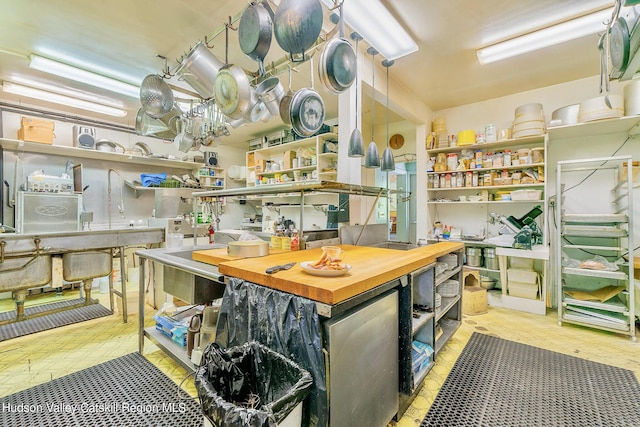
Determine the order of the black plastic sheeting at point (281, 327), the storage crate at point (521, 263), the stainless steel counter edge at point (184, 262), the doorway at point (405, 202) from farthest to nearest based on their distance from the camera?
the doorway at point (405, 202) → the storage crate at point (521, 263) → the stainless steel counter edge at point (184, 262) → the black plastic sheeting at point (281, 327)

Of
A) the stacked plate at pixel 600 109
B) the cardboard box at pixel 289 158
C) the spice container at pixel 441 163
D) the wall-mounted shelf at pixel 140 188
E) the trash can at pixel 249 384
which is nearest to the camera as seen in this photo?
the trash can at pixel 249 384

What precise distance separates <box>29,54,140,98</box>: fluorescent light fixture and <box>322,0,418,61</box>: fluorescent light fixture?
10.3 feet

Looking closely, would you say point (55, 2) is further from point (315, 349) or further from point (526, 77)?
point (526, 77)

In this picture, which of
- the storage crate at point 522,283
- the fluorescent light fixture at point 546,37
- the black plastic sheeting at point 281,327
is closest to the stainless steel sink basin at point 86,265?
the black plastic sheeting at point 281,327

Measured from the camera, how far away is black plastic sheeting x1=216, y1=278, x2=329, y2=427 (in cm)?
106

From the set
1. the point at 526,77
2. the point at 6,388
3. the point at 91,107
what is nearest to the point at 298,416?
the point at 6,388

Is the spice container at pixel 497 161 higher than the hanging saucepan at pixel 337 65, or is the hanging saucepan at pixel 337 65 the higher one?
the hanging saucepan at pixel 337 65

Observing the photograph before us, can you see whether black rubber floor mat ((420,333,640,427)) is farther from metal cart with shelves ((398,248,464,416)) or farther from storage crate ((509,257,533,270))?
storage crate ((509,257,533,270))

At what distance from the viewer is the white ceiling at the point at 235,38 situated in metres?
2.27

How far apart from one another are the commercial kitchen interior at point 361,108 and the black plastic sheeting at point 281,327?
856 mm

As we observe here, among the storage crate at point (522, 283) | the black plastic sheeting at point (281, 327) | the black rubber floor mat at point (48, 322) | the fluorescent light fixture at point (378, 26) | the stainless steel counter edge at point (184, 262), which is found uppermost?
the fluorescent light fixture at point (378, 26)

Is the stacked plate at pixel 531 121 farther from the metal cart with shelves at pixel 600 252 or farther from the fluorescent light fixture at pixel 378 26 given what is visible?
the fluorescent light fixture at pixel 378 26

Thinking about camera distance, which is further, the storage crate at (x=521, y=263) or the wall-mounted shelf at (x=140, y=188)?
the wall-mounted shelf at (x=140, y=188)

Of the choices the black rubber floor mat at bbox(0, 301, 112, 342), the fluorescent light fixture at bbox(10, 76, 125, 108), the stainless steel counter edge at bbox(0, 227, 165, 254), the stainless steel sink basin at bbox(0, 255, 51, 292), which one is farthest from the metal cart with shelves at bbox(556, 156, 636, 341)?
the fluorescent light fixture at bbox(10, 76, 125, 108)
